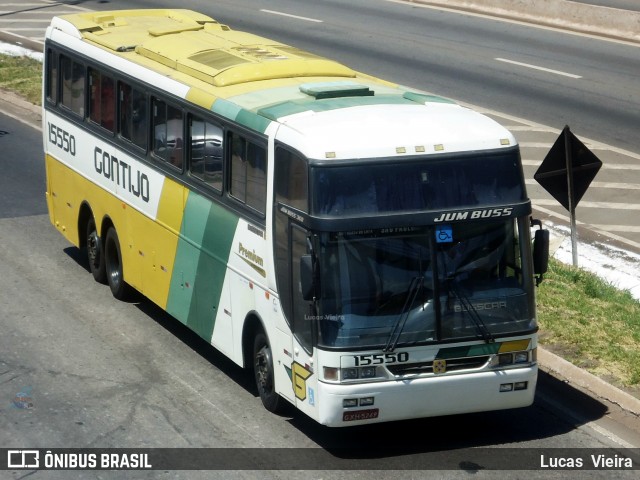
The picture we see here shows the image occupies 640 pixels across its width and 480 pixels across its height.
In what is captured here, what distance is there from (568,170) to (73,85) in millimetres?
6259

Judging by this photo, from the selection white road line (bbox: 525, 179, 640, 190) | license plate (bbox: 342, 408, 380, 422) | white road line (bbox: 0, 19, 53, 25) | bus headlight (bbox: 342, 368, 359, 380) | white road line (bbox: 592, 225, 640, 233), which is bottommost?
white road line (bbox: 592, 225, 640, 233)

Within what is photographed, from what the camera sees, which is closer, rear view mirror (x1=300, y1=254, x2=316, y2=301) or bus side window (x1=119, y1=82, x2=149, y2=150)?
rear view mirror (x1=300, y1=254, x2=316, y2=301)

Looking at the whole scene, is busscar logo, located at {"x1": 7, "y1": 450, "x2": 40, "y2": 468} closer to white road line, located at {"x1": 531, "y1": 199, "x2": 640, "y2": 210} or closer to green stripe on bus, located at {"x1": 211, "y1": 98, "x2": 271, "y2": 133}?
green stripe on bus, located at {"x1": 211, "y1": 98, "x2": 271, "y2": 133}

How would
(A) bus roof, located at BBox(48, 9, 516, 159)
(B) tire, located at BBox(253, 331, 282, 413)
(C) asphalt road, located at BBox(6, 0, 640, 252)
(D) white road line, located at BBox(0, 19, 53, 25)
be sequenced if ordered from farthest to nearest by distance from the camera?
(D) white road line, located at BBox(0, 19, 53, 25), (C) asphalt road, located at BBox(6, 0, 640, 252), (B) tire, located at BBox(253, 331, 282, 413), (A) bus roof, located at BBox(48, 9, 516, 159)

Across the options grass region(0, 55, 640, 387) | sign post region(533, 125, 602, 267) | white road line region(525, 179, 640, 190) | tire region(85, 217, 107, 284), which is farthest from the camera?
white road line region(525, 179, 640, 190)

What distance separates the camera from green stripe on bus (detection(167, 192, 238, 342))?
37.7 ft

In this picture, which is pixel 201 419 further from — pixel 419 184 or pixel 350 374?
pixel 419 184

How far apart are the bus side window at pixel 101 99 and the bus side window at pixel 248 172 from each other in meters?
3.28

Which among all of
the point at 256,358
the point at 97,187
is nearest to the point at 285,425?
the point at 256,358

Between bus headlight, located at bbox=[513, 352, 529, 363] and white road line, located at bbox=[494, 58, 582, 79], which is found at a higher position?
bus headlight, located at bbox=[513, 352, 529, 363]

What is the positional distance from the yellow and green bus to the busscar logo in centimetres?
216

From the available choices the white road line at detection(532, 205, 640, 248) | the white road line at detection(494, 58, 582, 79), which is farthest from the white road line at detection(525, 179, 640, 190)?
the white road line at detection(494, 58, 582, 79)

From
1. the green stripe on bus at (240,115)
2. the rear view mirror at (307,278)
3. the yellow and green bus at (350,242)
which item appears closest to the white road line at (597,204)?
the yellow and green bus at (350,242)

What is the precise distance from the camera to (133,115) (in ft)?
44.0
